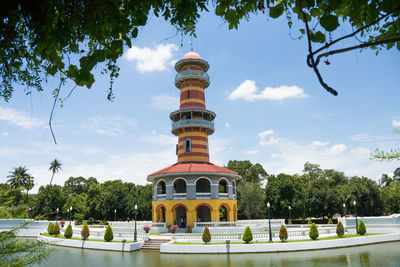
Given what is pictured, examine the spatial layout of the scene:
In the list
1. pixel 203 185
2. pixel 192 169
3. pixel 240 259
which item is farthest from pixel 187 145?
pixel 240 259

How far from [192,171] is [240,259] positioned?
12.5m

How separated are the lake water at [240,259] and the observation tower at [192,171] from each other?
921 centimetres

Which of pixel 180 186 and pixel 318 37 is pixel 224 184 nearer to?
pixel 180 186

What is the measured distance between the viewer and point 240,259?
55.4ft

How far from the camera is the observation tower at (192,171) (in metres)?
28.7

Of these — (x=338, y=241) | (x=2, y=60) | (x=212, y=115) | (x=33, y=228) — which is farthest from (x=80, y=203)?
(x=2, y=60)

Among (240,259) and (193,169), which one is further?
(193,169)

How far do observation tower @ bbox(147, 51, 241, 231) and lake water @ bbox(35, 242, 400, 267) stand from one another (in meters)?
9.21

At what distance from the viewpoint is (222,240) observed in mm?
21453

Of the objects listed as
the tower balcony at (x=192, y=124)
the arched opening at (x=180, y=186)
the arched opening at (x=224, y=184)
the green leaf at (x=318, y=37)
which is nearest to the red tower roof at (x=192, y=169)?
the arched opening at (x=224, y=184)

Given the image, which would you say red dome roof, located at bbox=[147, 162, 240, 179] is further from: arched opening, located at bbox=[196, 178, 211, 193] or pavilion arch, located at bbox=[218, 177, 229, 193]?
arched opening, located at bbox=[196, 178, 211, 193]

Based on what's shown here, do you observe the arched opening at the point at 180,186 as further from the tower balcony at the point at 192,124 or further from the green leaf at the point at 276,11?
the green leaf at the point at 276,11

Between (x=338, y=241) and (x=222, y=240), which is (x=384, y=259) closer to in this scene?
(x=338, y=241)

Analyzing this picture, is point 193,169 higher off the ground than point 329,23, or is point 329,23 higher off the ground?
point 193,169
